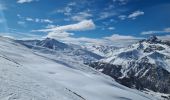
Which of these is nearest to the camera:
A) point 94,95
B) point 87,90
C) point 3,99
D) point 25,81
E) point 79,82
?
point 3,99

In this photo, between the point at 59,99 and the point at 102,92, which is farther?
the point at 102,92

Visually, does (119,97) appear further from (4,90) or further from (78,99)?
(4,90)

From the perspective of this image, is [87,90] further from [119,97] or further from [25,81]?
[25,81]

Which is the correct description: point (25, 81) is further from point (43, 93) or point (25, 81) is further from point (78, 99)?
point (78, 99)

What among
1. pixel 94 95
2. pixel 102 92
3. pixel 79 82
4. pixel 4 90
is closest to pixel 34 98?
pixel 4 90

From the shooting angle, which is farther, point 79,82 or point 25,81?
point 79,82

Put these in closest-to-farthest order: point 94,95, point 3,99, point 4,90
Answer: point 3,99
point 4,90
point 94,95

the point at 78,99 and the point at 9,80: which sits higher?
the point at 9,80

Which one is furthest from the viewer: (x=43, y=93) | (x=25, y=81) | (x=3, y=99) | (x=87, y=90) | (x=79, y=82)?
(x=79, y=82)

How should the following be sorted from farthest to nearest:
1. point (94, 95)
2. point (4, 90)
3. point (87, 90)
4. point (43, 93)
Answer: point (87, 90) → point (94, 95) → point (43, 93) → point (4, 90)
